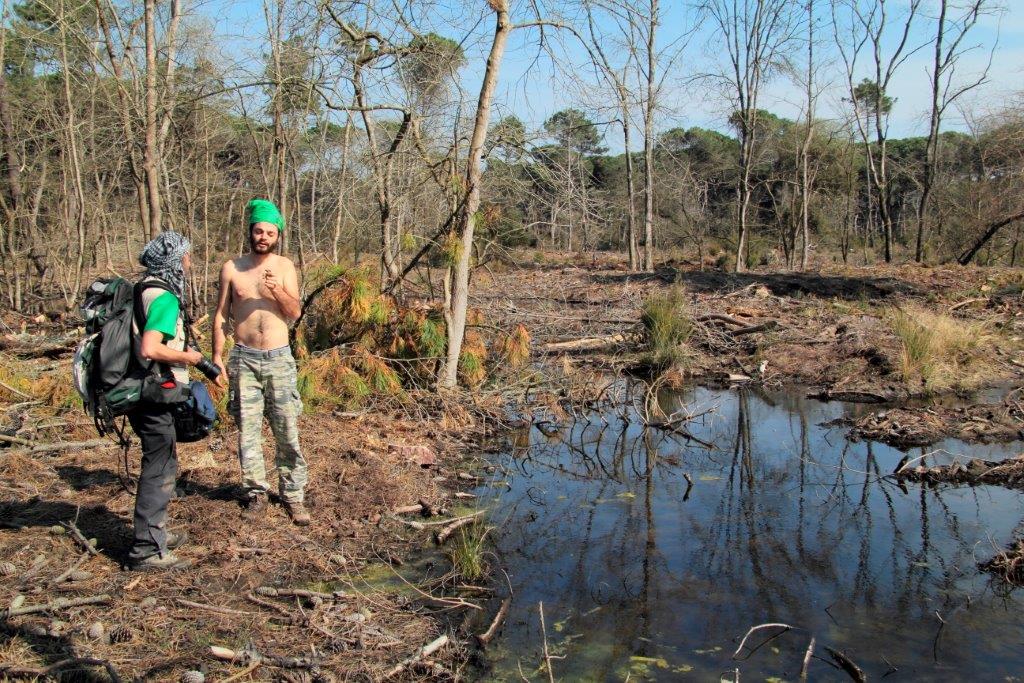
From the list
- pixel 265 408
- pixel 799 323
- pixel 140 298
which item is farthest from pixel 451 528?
pixel 799 323

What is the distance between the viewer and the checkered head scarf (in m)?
4.06

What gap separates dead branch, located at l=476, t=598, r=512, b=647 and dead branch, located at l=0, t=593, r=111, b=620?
1778 millimetres

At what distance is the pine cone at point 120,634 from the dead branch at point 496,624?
1.58 metres

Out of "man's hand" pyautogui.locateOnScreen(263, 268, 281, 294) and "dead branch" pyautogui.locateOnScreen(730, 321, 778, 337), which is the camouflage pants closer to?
"man's hand" pyautogui.locateOnScreen(263, 268, 281, 294)

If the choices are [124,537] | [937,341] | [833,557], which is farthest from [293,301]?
[937,341]

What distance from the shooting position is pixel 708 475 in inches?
266

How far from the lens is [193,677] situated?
3.20 meters

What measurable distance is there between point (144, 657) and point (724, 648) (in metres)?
2.64

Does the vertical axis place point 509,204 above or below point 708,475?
above

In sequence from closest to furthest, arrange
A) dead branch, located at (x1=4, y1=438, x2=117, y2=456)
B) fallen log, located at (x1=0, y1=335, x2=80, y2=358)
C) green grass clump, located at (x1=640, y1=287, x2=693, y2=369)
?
dead branch, located at (x1=4, y1=438, x2=117, y2=456) → fallen log, located at (x1=0, y1=335, x2=80, y2=358) → green grass clump, located at (x1=640, y1=287, x2=693, y2=369)

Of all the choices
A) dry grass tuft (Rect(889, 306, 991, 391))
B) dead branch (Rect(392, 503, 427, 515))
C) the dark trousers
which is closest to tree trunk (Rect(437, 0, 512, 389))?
dead branch (Rect(392, 503, 427, 515))

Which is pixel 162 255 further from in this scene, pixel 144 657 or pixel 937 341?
pixel 937 341

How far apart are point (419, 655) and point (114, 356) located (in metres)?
2.07

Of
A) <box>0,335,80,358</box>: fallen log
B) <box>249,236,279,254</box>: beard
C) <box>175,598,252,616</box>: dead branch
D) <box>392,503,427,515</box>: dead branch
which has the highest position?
<box>249,236,279,254</box>: beard
